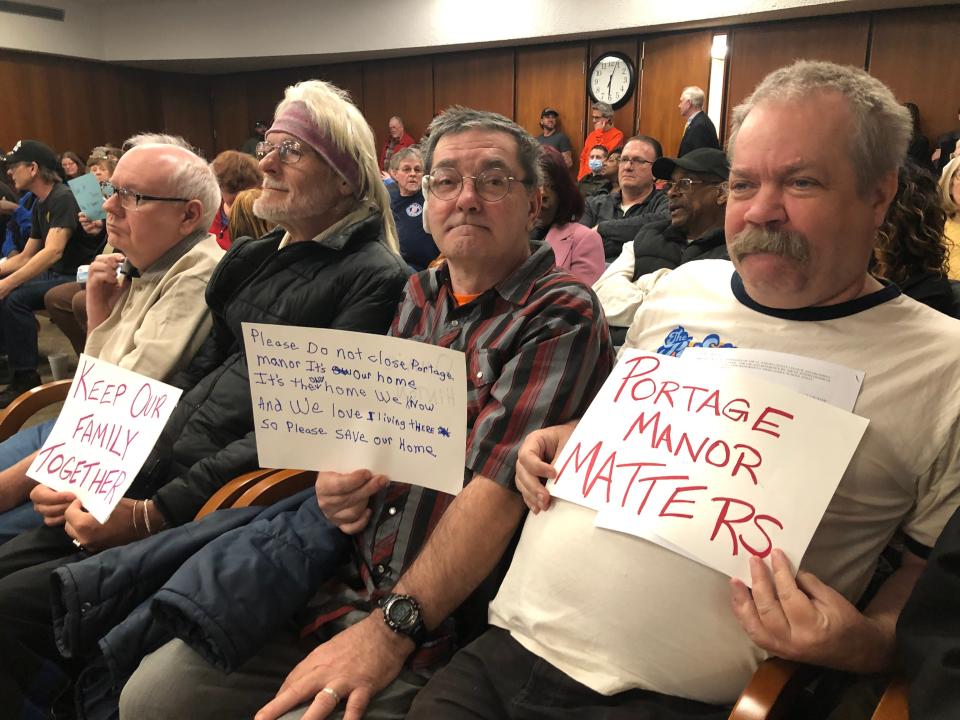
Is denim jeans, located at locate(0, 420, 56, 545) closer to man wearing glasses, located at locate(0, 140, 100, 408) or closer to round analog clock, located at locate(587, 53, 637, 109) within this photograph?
man wearing glasses, located at locate(0, 140, 100, 408)

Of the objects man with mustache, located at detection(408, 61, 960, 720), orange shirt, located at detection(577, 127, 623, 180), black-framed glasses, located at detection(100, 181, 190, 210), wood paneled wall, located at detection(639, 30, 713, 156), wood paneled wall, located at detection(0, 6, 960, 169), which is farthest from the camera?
orange shirt, located at detection(577, 127, 623, 180)

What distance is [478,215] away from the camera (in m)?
1.35

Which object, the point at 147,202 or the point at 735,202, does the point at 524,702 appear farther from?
the point at 147,202

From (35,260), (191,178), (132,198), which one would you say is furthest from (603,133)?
(132,198)

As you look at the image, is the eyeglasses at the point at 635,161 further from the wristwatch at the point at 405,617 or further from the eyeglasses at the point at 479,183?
the wristwatch at the point at 405,617

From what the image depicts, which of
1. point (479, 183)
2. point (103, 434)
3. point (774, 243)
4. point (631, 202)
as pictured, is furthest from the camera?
point (631, 202)

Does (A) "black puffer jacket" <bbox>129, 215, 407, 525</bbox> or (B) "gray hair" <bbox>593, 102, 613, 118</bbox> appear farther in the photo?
(B) "gray hair" <bbox>593, 102, 613, 118</bbox>

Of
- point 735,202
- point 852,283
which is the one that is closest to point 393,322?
point 735,202

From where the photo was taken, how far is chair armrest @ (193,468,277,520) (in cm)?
143

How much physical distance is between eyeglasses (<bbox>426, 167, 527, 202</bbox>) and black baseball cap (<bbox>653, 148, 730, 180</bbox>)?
150cm

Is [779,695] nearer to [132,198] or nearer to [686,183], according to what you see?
[132,198]

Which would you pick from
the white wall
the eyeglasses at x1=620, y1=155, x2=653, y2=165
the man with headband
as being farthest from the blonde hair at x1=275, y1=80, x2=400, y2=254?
the white wall

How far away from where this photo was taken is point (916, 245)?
1748 millimetres

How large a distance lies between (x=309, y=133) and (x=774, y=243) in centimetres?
119
